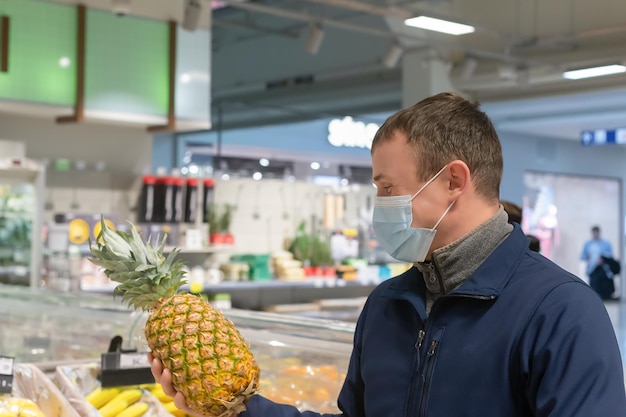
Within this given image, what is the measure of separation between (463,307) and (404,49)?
11.4 meters

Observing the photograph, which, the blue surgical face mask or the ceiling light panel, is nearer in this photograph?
the blue surgical face mask

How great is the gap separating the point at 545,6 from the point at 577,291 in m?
10.7

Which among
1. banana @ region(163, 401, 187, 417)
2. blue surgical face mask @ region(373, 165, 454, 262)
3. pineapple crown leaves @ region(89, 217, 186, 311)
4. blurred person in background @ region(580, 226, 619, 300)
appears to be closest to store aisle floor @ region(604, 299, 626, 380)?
blurred person in background @ region(580, 226, 619, 300)

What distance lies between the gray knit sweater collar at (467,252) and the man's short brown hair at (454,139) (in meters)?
0.06

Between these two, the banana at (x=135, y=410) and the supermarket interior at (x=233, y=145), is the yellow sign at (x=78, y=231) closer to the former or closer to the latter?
the supermarket interior at (x=233, y=145)

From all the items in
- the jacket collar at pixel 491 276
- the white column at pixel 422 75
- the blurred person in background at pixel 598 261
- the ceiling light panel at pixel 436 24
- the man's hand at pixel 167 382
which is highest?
the white column at pixel 422 75

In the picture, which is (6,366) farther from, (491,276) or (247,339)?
(491,276)

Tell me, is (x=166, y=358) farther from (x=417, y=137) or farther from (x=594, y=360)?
(x=594, y=360)

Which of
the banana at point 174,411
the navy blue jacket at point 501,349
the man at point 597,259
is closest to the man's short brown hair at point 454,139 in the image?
the navy blue jacket at point 501,349

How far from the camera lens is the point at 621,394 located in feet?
4.81

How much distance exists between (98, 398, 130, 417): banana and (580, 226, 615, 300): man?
1723 centimetres

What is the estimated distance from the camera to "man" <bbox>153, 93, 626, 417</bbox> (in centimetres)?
147

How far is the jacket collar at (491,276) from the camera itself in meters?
1.60

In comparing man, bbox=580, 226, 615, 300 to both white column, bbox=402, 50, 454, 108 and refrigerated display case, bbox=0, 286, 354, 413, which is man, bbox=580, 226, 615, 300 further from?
refrigerated display case, bbox=0, 286, 354, 413
